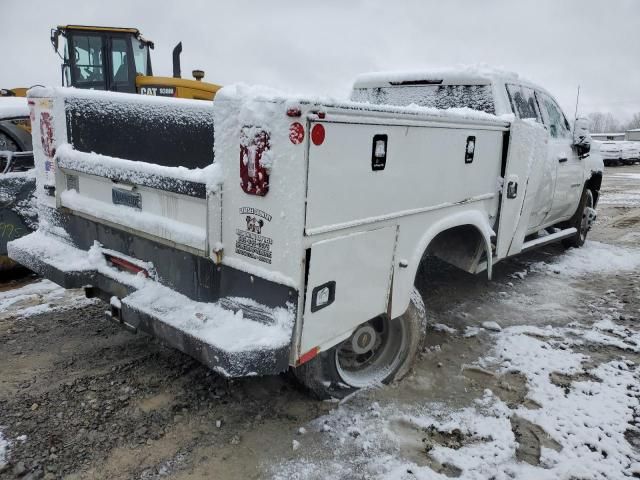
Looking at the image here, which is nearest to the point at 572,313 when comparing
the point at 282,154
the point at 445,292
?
the point at 445,292

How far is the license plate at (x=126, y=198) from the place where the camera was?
114 inches

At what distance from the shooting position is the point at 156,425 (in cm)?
281

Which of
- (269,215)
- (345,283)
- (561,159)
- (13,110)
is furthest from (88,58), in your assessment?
(345,283)

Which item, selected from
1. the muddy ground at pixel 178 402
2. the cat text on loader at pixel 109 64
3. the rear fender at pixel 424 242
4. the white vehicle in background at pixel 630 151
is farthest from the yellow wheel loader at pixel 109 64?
the white vehicle in background at pixel 630 151

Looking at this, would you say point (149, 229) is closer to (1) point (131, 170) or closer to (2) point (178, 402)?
(1) point (131, 170)

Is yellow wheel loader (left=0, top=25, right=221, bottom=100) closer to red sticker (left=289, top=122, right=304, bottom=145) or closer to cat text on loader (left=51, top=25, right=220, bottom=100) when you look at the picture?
cat text on loader (left=51, top=25, right=220, bottom=100)

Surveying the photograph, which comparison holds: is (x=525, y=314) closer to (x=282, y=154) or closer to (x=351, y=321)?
(x=351, y=321)

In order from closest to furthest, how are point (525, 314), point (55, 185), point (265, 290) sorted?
point (265, 290) → point (55, 185) → point (525, 314)

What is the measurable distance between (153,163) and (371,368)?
1.88 metres

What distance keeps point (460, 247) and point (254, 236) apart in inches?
83.2

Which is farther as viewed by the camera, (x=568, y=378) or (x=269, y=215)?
(x=568, y=378)

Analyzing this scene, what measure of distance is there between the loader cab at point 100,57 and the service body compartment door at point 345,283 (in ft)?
29.9

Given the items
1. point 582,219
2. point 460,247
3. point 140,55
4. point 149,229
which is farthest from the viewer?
point 140,55

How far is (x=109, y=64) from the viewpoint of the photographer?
33.2ft
